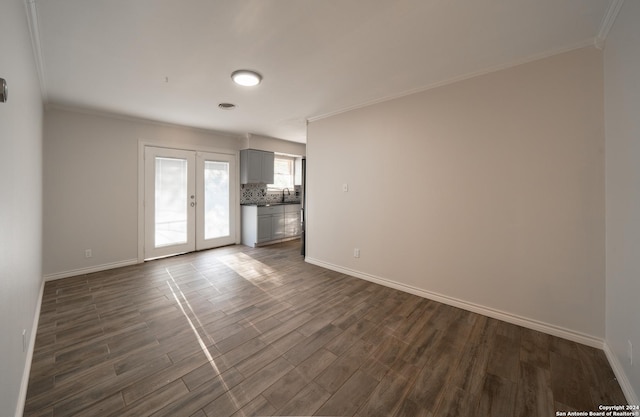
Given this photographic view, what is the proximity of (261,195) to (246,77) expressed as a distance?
389cm

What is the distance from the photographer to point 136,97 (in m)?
3.26

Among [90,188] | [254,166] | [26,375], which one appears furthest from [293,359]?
[254,166]

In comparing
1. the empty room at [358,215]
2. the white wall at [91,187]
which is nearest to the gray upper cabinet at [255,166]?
the white wall at [91,187]

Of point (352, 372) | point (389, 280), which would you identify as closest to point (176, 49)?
point (352, 372)

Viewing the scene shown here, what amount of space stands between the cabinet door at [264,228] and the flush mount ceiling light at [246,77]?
10.6 feet

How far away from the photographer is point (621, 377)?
1647mm

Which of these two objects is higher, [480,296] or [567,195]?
[567,195]

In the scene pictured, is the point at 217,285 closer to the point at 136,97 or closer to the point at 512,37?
the point at 136,97

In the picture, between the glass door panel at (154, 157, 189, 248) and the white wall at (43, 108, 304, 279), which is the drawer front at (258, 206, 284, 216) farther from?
the white wall at (43, 108, 304, 279)

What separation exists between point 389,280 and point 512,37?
2800mm

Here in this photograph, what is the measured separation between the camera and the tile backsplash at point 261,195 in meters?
5.94

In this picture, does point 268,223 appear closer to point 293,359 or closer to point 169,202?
point 169,202

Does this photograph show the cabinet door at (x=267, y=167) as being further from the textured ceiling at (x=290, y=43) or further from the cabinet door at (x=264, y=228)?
the textured ceiling at (x=290, y=43)

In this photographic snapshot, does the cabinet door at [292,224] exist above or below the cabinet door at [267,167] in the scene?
below
